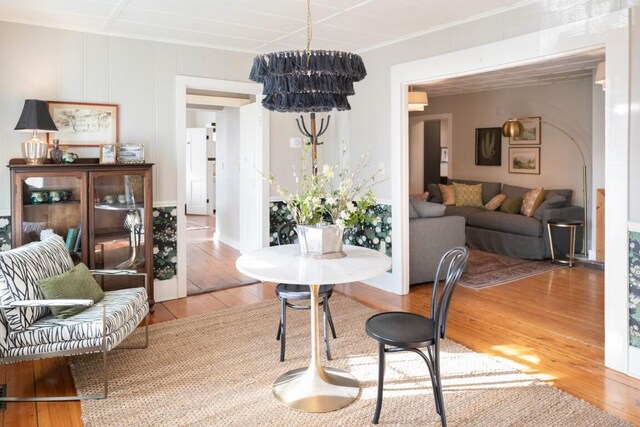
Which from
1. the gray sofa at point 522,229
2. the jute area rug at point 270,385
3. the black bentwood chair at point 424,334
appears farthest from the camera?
the gray sofa at point 522,229

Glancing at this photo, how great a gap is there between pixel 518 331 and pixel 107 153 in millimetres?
3649

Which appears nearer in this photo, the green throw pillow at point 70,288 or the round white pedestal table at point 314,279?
the round white pedestal table at point 314,279

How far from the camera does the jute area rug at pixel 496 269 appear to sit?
5.29 meters

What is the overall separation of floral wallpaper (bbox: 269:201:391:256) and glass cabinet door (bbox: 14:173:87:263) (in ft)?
6.75

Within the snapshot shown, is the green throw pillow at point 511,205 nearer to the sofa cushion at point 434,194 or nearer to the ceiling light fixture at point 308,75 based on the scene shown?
the sofa cushion at point 434,194

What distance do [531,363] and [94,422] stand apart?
8.62ft

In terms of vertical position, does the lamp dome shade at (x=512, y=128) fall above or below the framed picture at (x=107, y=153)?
above

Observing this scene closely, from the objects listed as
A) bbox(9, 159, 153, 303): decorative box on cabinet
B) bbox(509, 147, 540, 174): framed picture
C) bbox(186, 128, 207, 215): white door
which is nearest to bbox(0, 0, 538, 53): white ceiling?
bbox(9, 159, 153, 303): decorative box on cabinet

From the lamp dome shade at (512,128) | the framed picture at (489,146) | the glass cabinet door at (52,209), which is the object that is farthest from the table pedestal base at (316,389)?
the framed picture at (489,146)

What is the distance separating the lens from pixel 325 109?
2.65 m

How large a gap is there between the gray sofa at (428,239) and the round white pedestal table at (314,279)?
87.0 inches

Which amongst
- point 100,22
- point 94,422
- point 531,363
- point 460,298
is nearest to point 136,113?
point 100,22

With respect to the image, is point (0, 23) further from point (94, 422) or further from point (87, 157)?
point (94, 422)

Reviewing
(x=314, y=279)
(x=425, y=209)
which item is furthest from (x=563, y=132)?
(x=314, y=279)
